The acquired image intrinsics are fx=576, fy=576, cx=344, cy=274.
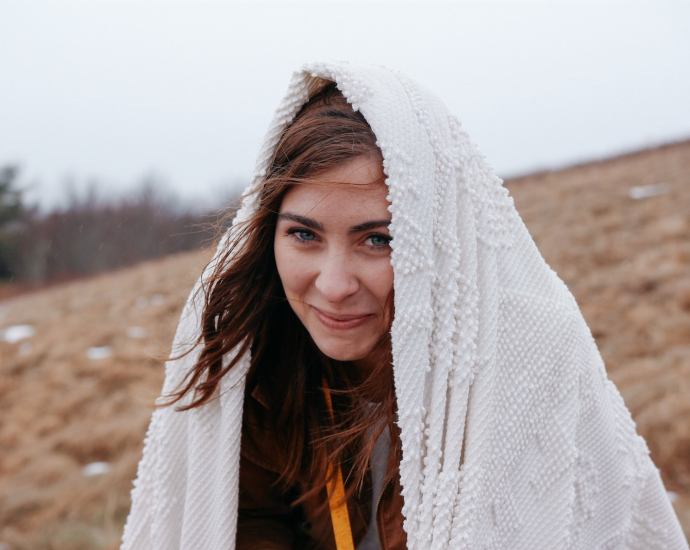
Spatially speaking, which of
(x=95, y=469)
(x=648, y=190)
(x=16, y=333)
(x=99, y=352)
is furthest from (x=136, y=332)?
(x=648, y=190)

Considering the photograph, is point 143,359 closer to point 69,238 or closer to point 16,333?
point 16,333

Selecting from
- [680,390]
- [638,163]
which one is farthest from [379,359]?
[638,163]

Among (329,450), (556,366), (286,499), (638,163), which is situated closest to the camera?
(556,366)

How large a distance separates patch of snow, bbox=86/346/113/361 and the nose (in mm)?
5546

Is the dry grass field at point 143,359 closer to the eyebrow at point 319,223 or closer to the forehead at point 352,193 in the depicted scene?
the eyebrow at point 319,223

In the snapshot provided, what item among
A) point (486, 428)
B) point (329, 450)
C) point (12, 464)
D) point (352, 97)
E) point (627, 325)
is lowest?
point (12, 464)

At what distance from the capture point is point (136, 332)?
711cm

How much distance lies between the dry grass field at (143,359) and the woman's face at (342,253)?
51cm

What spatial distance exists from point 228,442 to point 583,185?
9799 mm

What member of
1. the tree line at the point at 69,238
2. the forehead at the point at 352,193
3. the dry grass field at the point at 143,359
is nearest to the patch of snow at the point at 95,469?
the dry grass field at the point at 143,359

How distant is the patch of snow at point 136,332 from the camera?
6.93m

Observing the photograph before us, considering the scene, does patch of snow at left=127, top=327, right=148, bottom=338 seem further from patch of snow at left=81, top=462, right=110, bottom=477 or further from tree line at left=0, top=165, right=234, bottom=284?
tree line at left=0, top=165, right=234, bottom=284

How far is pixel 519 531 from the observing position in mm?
1360

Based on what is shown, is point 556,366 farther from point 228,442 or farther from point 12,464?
point 12,464
